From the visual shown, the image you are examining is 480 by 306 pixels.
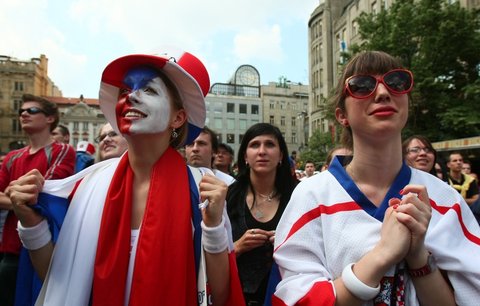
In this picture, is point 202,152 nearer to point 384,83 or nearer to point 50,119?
point 50,119

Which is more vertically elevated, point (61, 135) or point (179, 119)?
point (61, 135)

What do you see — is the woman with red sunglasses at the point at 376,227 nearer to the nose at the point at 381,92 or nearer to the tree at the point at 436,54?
the nose at the point at 381,92

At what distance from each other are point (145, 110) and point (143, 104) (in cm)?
3

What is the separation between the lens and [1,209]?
330 centimetres

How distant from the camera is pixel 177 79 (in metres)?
1.91

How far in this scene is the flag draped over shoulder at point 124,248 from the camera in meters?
1.63

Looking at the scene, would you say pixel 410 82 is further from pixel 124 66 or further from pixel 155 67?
pixel 124 66

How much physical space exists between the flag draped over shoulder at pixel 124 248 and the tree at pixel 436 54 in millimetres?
16923

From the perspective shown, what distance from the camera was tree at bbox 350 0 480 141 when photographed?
16828mm

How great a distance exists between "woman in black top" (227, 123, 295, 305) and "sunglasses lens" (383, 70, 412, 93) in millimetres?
1372

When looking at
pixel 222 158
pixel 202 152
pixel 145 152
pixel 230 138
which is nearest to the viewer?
pixel 145 152

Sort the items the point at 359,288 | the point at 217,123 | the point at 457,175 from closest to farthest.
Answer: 1. the point at 359,288
2. the point at 457,175
3. the point at 217,123

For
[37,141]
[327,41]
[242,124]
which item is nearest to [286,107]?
[242,124]

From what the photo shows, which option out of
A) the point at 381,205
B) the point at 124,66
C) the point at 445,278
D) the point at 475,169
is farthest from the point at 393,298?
the point at 475,169
